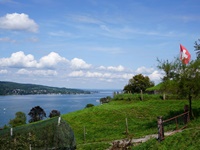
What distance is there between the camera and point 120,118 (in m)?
35.8

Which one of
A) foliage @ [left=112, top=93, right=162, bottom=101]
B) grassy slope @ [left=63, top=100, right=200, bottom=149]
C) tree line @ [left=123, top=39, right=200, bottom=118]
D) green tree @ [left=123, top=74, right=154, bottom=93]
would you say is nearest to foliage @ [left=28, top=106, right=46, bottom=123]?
green tree @ [left=123, top=74, right=154, bottom=93]

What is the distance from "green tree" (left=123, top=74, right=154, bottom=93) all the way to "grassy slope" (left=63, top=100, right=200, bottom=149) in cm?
4245

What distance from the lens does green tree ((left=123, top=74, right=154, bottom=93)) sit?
84875mm

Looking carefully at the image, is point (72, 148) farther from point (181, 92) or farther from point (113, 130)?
point (181, 92)

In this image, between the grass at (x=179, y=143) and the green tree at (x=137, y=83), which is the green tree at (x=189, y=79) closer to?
the grass at (x=179, y=143)

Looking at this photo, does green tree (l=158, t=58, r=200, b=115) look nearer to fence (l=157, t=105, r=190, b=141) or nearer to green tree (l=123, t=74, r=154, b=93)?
fence (l=157, t=105, r=190, b=141)

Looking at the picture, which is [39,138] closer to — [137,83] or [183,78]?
[183,78]

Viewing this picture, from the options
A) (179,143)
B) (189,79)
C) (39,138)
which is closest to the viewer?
(179,143)

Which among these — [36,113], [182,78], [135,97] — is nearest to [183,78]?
[182,78]

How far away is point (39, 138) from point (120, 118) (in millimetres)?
17277

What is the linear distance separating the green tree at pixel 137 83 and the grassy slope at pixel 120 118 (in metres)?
42.5

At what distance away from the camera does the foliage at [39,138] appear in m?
19.8

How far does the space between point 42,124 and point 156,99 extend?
27.2m

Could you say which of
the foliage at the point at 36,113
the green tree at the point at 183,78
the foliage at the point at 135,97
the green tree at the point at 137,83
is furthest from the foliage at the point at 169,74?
the foliage at the point at 36,113
